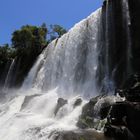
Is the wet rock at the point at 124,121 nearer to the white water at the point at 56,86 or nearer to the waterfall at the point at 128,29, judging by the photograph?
the white water at the point at 56,86

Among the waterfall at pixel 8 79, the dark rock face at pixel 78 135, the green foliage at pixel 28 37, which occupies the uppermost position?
the green foliage at pixel 28 37

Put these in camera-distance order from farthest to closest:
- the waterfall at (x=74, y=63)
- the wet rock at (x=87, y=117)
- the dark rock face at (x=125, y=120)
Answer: the waterfall at (x=74, y=63)
the wet rock at (x=87, y=117)
the dark rock face at (x=125, y=120)

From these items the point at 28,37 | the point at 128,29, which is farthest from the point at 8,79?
the point at 128,29

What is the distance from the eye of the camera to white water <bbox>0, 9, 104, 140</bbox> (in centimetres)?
1938

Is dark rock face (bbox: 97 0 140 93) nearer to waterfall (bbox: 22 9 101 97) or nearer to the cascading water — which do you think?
the cascading water

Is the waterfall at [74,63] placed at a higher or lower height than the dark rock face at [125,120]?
higher

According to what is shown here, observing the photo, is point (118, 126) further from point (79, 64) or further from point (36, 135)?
point (79, 64)

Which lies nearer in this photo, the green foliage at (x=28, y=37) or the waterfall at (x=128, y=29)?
the waterfall at (x=128, y=29)

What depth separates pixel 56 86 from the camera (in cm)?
3058

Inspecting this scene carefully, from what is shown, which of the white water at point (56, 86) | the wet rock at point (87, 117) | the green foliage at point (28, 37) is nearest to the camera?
the wet rock at point (87, 117)

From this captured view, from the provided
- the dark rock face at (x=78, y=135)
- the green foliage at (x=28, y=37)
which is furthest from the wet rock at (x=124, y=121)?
the green foliage at (x=28, y=37)

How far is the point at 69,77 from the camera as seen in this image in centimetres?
2927

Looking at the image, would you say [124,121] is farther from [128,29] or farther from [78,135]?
[128,29]

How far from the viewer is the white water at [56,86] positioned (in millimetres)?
19375
